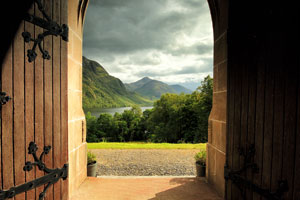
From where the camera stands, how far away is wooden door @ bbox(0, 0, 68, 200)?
5.31 feet

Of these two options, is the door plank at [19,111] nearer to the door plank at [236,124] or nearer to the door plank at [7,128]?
the door plank at [7,128]

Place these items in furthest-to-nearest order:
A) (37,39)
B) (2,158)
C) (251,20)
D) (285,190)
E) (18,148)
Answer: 1. (251,20)
2. (37,39)
3. (18,148)
4. (2,158)
5. (285,190)

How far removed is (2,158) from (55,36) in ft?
5.11

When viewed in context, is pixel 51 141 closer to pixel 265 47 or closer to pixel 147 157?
pixel 265 47

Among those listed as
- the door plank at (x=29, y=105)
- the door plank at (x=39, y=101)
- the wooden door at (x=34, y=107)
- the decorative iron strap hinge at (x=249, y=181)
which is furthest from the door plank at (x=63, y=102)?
the decorative iron strap hinge at (x=249, y=181)

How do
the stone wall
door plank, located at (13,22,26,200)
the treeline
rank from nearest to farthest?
door plank, located at (13,22,26,200) < the stone wall < the treeline

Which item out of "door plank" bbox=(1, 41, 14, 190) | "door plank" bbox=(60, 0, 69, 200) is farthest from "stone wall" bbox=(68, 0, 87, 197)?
"door plank" bbox=(1, 41, 14, 190)

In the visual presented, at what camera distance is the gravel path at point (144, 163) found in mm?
5148

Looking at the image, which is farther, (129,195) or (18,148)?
(129,195)

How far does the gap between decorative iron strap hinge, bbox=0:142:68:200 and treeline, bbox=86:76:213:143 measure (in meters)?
14.9

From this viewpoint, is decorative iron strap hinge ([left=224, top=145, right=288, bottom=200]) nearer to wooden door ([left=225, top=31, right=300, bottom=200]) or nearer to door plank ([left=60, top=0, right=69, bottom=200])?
wooden door ([left=225, top=31, right=300, bottom=200])

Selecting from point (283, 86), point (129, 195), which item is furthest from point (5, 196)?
point (283, 86)

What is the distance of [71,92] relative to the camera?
2.69 m

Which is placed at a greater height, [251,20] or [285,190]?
[251,20]
